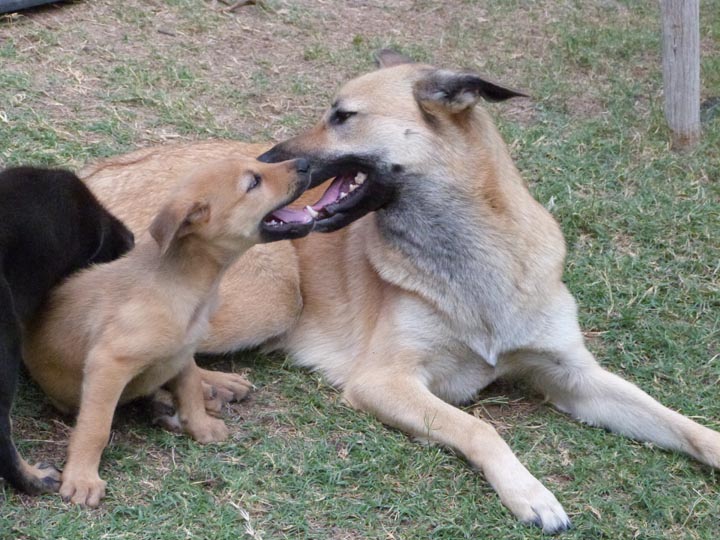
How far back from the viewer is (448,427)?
460cm

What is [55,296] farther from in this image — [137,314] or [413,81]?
[413,81]

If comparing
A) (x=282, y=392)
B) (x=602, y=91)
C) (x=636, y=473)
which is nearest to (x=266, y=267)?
(x=282, y=392)

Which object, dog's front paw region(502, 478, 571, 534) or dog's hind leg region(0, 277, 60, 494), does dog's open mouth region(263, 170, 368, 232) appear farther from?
dog's front paw region(502, 478, 571, 534)

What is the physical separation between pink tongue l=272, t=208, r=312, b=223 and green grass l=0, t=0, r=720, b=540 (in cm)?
90

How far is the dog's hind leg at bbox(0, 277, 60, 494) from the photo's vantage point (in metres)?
3.84

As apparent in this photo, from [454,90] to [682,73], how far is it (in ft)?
10.8

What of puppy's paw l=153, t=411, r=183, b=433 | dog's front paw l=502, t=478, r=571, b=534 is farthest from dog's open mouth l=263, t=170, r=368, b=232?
dog's front paw l=502, t=478, r=571, b=534

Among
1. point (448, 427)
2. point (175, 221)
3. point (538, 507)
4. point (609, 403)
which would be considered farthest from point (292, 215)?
point (609, 403)

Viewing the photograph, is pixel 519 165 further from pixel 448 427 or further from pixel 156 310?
pixel 156 310

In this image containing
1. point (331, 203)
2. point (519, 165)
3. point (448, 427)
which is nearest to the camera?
point (448, 427)

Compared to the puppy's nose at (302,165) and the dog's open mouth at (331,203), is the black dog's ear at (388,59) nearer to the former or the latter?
the dog's open mouth at (331,203)

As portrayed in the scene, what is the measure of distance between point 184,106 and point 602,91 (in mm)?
3297

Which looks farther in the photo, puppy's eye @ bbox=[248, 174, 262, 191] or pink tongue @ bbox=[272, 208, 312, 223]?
pink tongue @ bbox=[272, 208, 312, 223]

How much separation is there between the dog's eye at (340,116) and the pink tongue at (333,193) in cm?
26
